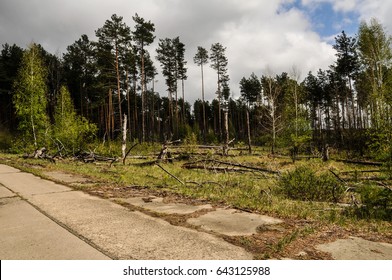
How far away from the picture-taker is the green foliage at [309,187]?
24.4 ft

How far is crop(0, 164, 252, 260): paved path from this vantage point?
2916mm

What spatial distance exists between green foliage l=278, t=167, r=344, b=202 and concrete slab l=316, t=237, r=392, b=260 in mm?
4142

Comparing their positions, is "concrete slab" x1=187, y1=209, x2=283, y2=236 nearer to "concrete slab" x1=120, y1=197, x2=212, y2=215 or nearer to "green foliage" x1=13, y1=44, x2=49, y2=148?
"concrete slab" x1=120, y1=197, x2=212, y2=215

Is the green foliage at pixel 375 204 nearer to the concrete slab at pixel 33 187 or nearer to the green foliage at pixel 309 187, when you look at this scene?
the green foliage at pixel 309 187

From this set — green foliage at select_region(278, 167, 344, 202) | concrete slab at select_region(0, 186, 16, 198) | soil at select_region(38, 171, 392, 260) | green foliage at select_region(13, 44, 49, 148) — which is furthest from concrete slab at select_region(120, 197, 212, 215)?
green foliage at select_region(13, 44, 49, 148)

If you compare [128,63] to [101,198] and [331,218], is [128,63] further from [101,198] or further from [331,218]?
[331,218]

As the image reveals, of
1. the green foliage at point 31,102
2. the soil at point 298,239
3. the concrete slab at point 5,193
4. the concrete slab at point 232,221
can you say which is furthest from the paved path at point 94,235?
the green foliage at point 31,102

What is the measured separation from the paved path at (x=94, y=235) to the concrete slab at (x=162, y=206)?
0.43m

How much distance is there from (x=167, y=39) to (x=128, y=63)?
14.5 m

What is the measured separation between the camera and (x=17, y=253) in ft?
9.87

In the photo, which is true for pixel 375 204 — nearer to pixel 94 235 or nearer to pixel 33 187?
pixel 94 235

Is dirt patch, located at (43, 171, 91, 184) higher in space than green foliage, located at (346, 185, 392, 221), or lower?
higher

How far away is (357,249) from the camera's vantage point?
306 centimetres
